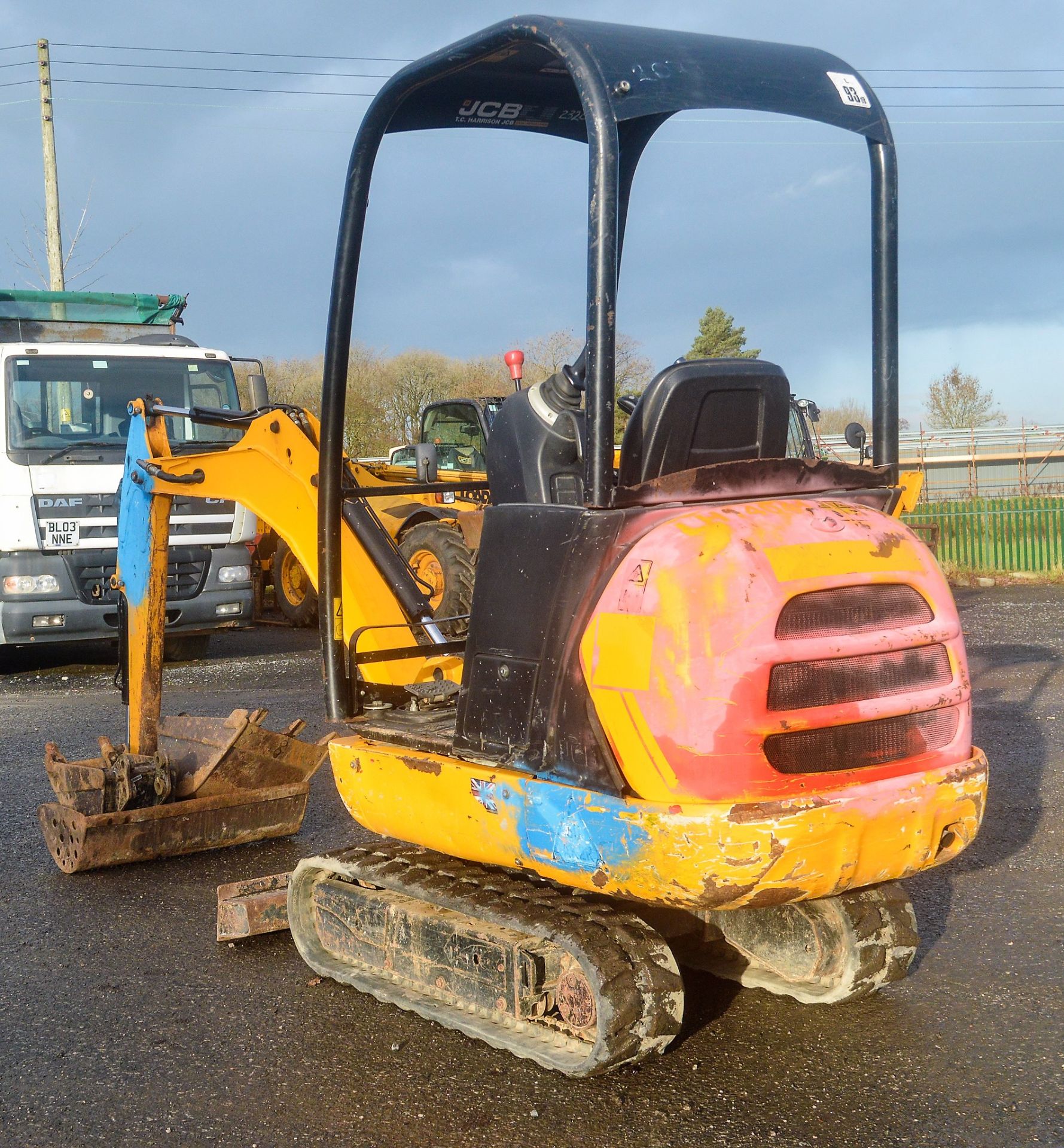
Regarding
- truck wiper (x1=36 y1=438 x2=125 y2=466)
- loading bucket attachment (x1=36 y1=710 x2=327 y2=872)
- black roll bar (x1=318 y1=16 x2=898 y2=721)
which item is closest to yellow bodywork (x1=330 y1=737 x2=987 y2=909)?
black roll bar (x1=318 y1=16 x2=898 y2=721)

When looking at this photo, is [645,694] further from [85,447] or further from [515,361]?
[85,447]

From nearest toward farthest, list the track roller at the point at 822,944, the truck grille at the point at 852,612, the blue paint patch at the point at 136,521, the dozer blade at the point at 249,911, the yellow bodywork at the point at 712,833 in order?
the yellow bodywork at the point at 712,833 < the truck grille at the point at 852,612 < the track roller at the point at 822,944 < the dozer blade at the point at 249,911 < the blue paint patch at the point at 136,521

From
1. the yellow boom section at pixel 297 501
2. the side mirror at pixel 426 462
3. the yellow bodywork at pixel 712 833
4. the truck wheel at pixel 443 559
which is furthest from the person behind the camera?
the truck wheel at pixel 443 559

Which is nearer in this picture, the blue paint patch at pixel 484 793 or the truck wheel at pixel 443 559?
the blue paint patch at pixel 484 793

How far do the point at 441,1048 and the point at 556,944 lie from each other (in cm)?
57

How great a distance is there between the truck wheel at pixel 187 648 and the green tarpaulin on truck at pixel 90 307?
3.29 metres

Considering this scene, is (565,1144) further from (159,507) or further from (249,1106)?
(159,507)

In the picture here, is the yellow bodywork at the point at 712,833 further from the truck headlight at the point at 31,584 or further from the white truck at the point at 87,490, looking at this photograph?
the truck headlight at the point at 31,584

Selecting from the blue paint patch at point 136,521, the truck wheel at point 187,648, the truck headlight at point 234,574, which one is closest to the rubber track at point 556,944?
the blue paint patch at point 136,521

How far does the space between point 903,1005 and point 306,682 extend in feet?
24.6

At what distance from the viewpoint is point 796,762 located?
318 cm

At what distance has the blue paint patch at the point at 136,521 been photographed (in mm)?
5445

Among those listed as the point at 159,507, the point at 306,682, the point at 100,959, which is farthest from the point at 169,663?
the point at 100,959

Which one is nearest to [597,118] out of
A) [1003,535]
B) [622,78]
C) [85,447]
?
[622,78]
